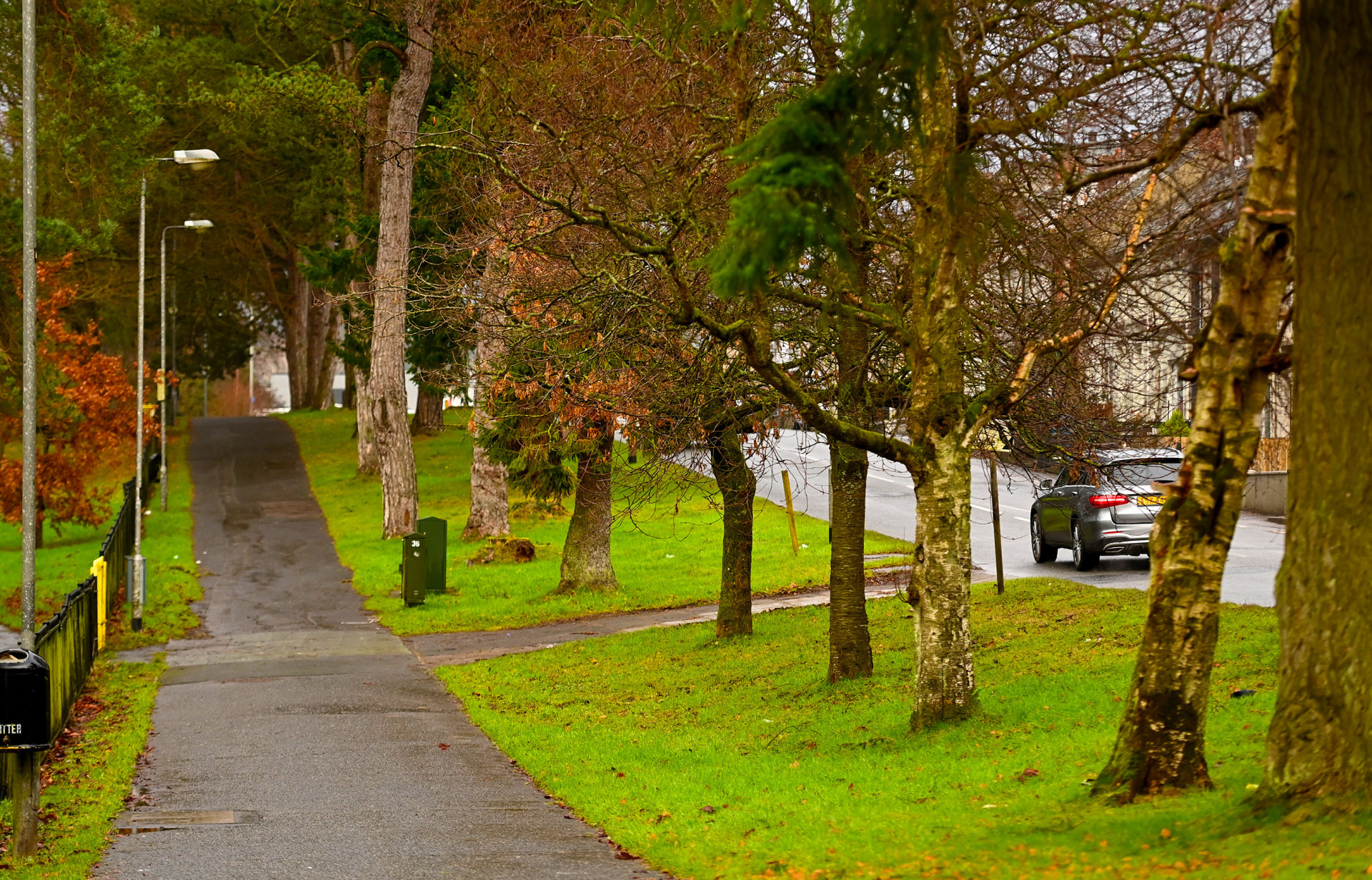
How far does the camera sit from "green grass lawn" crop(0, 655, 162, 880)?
29.2 feet

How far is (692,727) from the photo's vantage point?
13805 millimetres

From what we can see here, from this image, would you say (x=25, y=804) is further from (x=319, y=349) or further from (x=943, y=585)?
(x=319, y=349)

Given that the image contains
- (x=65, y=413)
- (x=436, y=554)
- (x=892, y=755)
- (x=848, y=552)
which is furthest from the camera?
(x=65, y=413)

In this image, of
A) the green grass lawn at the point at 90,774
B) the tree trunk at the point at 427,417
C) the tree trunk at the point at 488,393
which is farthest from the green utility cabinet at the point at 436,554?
the tree trunk at the point at 427,417

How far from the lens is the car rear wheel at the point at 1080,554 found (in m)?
22.8

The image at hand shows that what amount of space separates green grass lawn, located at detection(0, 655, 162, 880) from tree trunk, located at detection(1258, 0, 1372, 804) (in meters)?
6.84

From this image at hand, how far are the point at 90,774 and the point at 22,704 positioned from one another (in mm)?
3285

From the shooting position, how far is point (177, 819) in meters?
10.2

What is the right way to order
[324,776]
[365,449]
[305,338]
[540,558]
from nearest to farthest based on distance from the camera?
[324,776] → [540,558] → [365,449] → [305,338]

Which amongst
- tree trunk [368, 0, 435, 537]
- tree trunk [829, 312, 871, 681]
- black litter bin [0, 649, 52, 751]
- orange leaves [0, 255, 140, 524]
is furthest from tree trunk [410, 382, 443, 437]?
black litter bin [0, 649, 52, 751]

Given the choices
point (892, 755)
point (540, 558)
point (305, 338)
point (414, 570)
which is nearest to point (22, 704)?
point (892, 755)

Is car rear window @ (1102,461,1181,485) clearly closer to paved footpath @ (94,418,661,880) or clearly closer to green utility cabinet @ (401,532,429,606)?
paved footpath @ (94,418,661,880)

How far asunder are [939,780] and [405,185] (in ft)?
84.6

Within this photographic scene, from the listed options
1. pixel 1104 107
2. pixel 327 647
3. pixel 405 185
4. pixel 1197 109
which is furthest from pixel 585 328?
pixel 405 185
